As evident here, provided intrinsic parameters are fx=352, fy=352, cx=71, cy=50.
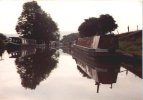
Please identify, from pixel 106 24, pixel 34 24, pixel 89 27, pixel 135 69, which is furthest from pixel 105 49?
pixel 89 27

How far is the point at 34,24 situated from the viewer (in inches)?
2763

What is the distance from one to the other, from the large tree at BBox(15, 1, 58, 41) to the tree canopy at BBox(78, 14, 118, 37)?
1108 centimetres

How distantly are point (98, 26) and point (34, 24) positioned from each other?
16.5 meters

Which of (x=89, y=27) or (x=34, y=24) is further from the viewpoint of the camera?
(x=89, y=27)

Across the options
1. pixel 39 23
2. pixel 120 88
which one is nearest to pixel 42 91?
pixel 120 88

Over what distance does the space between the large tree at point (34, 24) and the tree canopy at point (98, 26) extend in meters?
11.1

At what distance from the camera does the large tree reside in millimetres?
69625

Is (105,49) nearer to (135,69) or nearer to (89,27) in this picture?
(135,69)

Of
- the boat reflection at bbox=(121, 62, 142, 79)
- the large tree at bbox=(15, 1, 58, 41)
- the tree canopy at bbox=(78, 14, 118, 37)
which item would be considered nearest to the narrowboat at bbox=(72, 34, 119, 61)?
the boat reflection at bbox=(121, 62, 142, 79)

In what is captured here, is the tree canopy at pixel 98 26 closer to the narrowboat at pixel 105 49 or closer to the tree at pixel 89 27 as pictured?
the tree at pixel 89 27

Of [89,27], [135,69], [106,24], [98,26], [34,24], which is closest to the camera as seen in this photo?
[135,69]

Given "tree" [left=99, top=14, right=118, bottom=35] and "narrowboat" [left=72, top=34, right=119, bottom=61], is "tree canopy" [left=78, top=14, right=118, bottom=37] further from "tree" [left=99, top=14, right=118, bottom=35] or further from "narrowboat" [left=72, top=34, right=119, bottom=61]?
"narrowboat" [left=72, top=34, right=119, bottom=61]

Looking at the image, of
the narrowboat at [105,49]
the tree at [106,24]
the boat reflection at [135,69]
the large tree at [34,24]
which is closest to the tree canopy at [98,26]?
the tree at [106,24]

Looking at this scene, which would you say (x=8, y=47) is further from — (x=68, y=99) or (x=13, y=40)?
(x=68, y=99)
